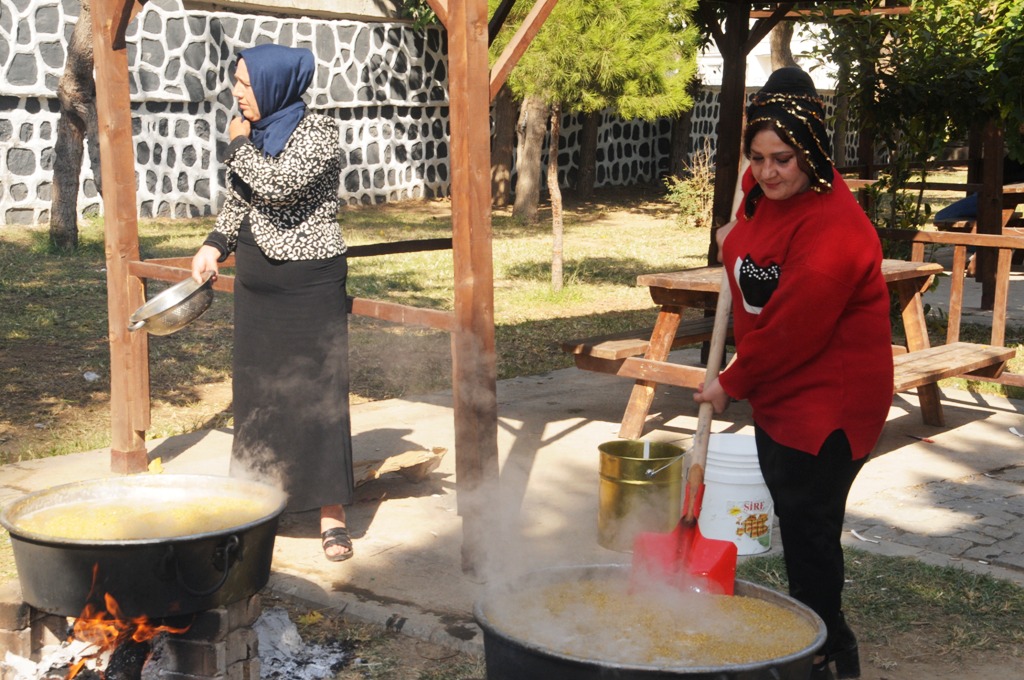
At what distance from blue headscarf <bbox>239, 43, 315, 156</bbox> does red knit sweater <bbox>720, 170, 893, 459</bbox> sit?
6.14ft

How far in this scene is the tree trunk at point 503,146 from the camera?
19.5 meters

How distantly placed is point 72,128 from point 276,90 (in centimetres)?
981

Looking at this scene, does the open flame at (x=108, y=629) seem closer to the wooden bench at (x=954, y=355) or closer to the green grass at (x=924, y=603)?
the green grass at (x=924, y=603)

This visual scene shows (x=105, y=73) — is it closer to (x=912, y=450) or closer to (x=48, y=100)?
(x=912, y=450)

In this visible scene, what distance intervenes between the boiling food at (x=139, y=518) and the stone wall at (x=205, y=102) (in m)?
12.1

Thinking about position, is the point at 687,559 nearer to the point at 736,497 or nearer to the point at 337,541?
the point at 736,497

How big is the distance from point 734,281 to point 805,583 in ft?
2.96

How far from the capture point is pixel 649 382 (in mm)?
6555

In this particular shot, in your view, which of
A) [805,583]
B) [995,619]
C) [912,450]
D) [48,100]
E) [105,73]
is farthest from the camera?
[48,100]

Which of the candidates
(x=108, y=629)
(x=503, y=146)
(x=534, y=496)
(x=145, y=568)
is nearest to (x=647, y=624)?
(x=145, y=568)

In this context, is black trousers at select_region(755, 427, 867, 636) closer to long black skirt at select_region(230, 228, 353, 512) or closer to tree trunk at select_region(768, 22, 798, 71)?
long black skirt at select_region(230, 228, 353, 512)

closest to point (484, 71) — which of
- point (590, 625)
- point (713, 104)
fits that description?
point (590, 625)

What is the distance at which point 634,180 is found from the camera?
2491 cm

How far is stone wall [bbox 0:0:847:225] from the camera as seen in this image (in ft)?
48.6
